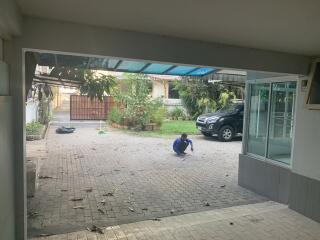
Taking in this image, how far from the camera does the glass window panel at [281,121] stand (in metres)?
5.48

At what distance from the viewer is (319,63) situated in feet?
14.3

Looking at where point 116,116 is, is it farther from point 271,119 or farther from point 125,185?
point 271,119

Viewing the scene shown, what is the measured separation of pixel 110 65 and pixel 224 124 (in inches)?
343

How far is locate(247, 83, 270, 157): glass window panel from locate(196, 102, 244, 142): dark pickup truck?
647 centimetres

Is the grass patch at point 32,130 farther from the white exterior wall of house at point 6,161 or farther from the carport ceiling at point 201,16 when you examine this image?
the carport ceiling at point 201,16

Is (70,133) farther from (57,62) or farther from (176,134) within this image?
(57,62)

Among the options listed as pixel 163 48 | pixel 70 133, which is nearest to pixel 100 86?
pixel 163 48

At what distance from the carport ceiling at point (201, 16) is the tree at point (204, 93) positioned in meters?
15.3

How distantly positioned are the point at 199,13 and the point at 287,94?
3736 millimetres

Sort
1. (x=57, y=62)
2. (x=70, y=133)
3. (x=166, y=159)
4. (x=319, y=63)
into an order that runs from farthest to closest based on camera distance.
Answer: (x=70, y=133) < (x=166, y=159) < (x=57, y=62) < (x=319, y=63)

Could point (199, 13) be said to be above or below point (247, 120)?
above

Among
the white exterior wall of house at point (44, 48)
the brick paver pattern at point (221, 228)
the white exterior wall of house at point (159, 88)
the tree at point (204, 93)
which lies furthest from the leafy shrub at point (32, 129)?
the white exterior wall of house at point (159, 88)

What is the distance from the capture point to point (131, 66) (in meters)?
5.52

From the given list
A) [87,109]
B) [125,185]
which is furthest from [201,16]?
[87,109]
